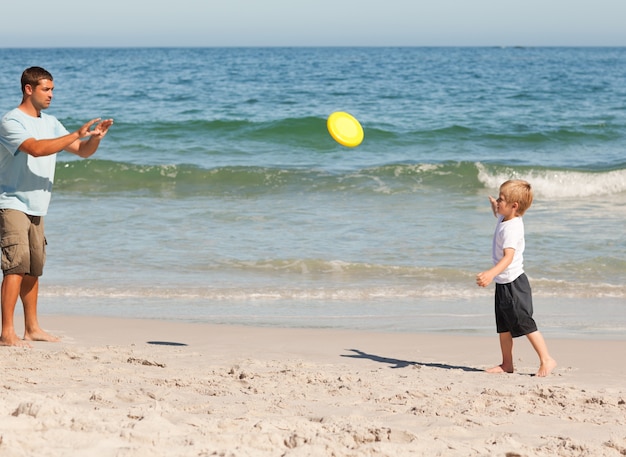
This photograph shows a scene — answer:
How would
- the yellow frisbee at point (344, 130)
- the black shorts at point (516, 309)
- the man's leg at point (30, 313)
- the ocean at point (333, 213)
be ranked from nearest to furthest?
the black shorts at point (516, 309), the man's leg at point (30, 313), the ocean at point (333, 213), the yellow frisbee at point (344, 130)

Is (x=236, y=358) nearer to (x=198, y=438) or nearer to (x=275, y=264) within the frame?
(x=198, y=438)

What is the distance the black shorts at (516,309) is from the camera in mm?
5004

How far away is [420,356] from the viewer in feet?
17.9

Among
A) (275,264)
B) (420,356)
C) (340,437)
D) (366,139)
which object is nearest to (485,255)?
(275,264)

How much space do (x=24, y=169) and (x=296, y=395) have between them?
2.24 meters

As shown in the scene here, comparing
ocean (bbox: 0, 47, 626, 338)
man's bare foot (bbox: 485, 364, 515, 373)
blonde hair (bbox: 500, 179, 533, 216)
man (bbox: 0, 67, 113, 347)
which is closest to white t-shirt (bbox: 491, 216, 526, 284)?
blonde hair (bbox: 500, 179, 533, 216)

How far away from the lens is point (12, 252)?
5.33 m

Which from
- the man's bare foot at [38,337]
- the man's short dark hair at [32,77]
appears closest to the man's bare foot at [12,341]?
the man's bare foot at [38,337]

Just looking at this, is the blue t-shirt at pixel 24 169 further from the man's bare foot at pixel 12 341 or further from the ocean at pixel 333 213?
the ocean at pixel 333 213

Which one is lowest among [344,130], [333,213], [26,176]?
[26,176]

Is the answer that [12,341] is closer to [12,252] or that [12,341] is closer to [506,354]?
[12,252]

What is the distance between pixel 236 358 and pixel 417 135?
14.2 meters

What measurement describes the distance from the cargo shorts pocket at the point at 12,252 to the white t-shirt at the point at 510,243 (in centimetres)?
282

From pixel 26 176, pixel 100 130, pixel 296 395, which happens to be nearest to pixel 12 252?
pixel 26 176
